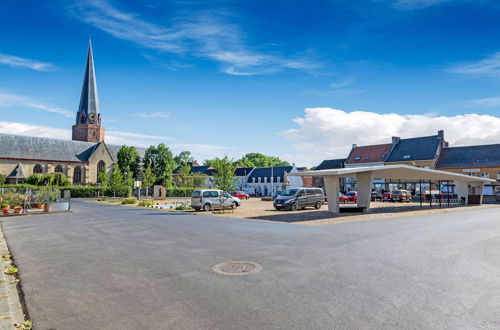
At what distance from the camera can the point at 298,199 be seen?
27578 mm

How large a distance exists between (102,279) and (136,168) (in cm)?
7610

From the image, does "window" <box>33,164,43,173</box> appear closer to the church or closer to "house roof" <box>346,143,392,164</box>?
the church

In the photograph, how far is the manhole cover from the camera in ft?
24.3

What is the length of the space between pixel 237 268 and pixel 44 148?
261ft

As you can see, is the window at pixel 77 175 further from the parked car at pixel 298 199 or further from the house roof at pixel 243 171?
the parked car at pixel 298 199

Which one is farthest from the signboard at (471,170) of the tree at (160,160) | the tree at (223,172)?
the tree at (160,160)

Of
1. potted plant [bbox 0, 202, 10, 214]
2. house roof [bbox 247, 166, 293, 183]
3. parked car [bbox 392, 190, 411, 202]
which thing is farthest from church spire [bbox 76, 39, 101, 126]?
parked car [bbox 392, 190, 411, 202]

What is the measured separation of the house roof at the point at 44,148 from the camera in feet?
224

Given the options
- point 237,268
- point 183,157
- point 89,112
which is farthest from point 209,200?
point 183,157

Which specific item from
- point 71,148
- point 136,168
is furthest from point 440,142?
point 71,148

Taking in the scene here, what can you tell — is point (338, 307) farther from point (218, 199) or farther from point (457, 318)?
point (218, 199)

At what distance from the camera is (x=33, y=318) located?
16.4 feet

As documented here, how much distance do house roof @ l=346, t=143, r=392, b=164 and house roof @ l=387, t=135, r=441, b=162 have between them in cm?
201

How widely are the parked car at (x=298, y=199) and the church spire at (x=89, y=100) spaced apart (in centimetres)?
7407
